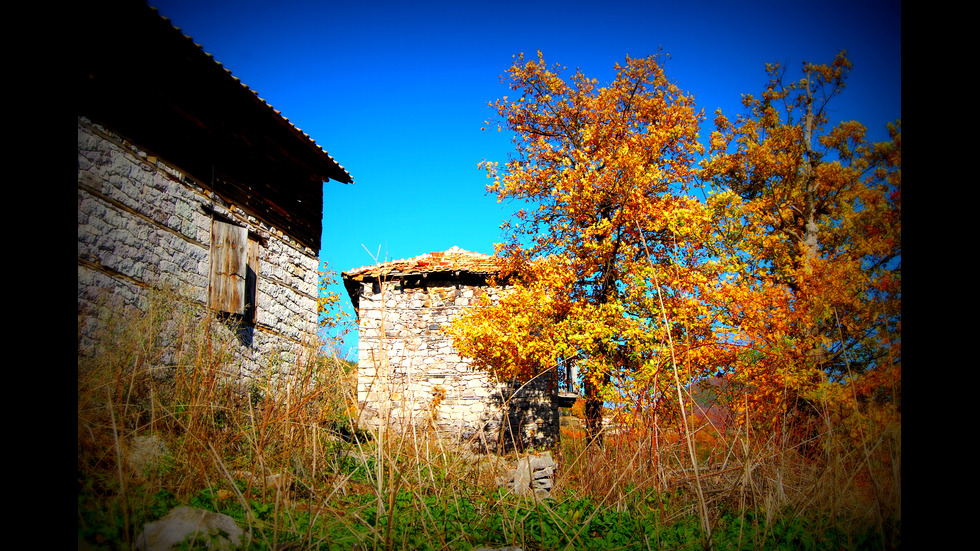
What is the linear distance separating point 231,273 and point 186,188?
134 cm

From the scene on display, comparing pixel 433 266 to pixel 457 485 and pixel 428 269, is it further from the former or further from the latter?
pixel 457 485

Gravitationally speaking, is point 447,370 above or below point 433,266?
below

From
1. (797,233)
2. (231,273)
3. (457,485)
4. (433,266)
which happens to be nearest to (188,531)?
(457,485)

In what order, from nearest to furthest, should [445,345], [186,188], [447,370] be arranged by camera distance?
[186,188] < [447,370] < [445,345]

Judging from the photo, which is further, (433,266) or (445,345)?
(433,266)

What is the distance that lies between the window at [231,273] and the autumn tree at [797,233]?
7336 mm

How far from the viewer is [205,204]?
723 cm

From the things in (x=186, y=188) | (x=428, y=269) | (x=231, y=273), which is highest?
(x=186, y=188)

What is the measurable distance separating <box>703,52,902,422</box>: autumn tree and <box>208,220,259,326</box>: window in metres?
7.34

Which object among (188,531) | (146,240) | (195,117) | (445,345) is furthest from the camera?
(445,345)

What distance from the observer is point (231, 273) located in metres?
7.37
